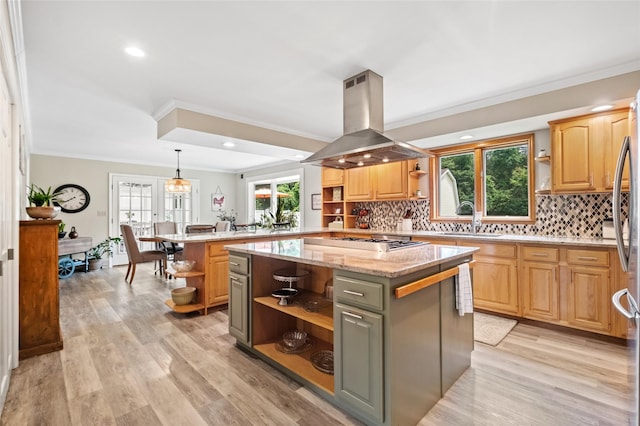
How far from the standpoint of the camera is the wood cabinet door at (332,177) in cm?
550

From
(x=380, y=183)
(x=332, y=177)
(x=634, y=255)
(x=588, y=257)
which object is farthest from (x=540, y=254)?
(x=332, y=177)

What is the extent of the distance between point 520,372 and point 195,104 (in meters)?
4.01

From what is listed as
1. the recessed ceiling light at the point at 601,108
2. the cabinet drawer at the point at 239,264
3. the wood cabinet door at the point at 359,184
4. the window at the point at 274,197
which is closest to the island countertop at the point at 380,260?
the cabinet drawer at the point at 239,264

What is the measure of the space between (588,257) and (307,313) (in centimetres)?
269

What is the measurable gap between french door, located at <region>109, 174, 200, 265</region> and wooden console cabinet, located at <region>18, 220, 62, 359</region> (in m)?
4.75

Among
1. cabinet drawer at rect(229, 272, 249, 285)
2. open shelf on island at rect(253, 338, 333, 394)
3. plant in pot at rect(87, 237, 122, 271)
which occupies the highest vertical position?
cabinet drawer at rect(229, 272, 249, 285)

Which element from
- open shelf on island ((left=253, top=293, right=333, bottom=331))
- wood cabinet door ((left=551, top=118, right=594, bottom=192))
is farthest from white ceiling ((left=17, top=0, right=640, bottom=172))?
open shelf on island ((left=253, top=293, right=333, bottom=331))

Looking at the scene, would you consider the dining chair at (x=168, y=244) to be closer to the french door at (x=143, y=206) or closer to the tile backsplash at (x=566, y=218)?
the french door at (x=143, y=206)

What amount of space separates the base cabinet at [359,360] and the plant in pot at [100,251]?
6.46 m

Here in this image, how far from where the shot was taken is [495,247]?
3432 millimetres

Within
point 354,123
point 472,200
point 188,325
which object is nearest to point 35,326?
point 188,325

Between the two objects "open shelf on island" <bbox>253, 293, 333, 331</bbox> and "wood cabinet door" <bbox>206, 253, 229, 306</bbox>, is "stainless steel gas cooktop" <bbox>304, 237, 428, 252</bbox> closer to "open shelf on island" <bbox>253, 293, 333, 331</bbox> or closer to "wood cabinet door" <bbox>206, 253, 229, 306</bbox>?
"open shelf on island" <bbox>253, 293, 333, 331</bbox>

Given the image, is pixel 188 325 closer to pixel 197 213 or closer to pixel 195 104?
pixel 195 104

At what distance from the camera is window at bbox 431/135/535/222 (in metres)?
3.91
